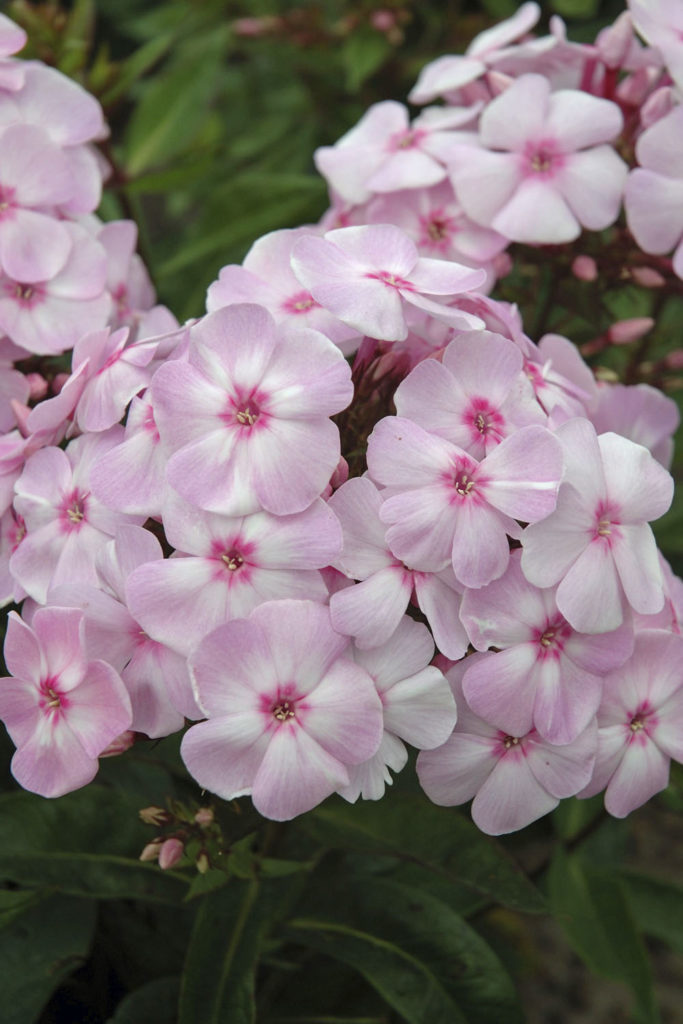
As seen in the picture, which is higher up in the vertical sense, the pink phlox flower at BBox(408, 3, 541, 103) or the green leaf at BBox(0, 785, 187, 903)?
the pink phlox flower at BBox(408, 3, 541, 103)

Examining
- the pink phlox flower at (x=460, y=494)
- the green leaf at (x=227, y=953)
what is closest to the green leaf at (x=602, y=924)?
the green leaf at (x=227, y=953)

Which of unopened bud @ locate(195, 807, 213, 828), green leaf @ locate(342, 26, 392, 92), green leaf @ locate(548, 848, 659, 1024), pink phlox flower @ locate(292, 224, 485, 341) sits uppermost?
pink phlox flower @ locate(292, 224, 485, 341)

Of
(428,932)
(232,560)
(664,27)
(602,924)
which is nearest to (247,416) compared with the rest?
(232,560)

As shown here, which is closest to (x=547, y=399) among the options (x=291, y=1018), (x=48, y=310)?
(x=48, y=310)

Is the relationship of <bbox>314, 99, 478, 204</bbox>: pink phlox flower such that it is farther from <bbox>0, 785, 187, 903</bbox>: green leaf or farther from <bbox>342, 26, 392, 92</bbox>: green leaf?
<bbox>0, 785, 187, 903</bbox>: green leaf

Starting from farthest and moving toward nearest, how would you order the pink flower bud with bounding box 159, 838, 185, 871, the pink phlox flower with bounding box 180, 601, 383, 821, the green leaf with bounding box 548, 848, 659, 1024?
1. the green leaf with bounding box 548, 848, 659, 1024
2. the pink flower bud with bounding box 159, 838, 185, 871
3. the pink phlox flower with bounding box 180, 601, 383, 821

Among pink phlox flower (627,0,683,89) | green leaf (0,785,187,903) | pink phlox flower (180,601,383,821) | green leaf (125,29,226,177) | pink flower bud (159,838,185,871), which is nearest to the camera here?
pink phlox flower (180,601,383,821)

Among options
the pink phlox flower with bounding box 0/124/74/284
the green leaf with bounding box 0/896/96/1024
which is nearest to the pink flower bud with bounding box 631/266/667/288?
the pink phlox flower with bounding box 0/124/74/284

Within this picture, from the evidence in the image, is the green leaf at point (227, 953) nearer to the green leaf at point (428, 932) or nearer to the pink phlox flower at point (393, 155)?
the green leaf at point (428, 932)
